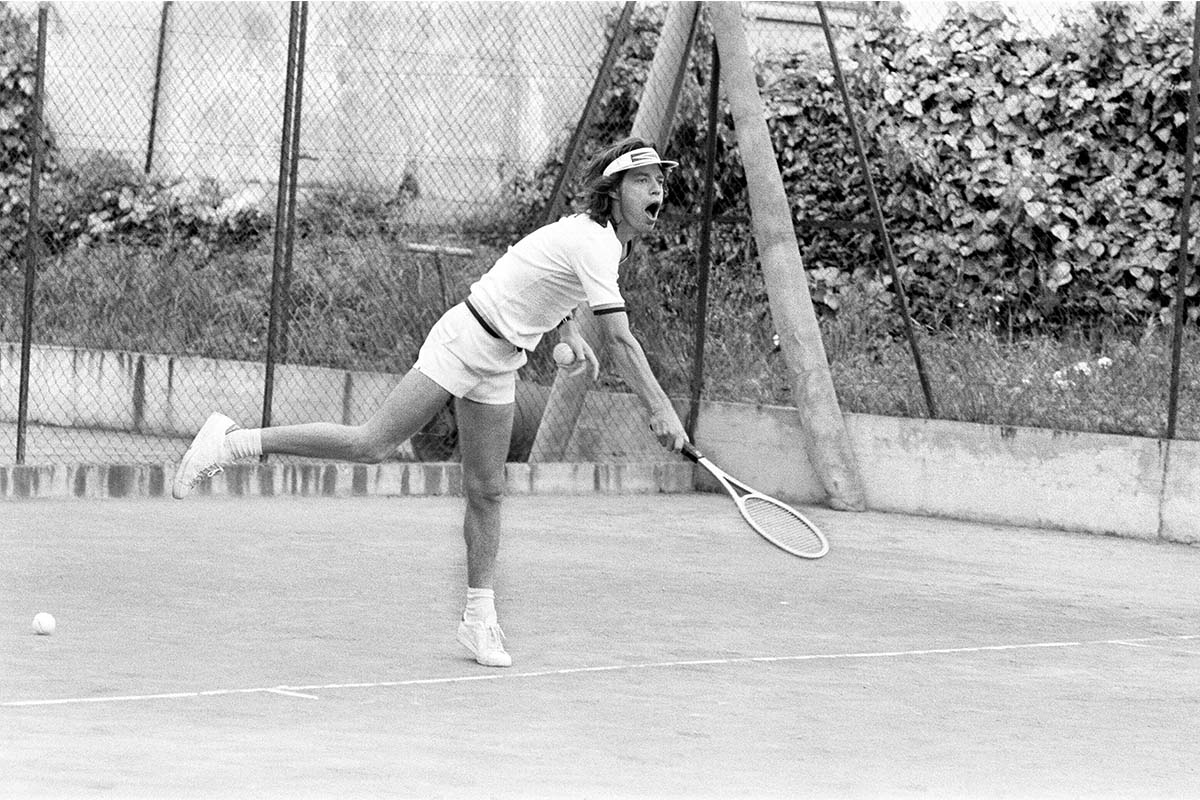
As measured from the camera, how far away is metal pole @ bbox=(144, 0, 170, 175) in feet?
57.3

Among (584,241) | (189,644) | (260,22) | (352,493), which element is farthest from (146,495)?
(260,22)

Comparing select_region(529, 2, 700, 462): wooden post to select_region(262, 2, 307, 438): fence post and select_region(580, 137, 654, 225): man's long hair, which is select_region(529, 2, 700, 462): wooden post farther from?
select_region(580, 137, 654, 225): man's long hair

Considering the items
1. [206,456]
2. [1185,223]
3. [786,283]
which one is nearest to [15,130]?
[786,283]

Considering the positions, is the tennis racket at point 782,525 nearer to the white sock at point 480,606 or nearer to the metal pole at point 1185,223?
the white sock at point 480,606

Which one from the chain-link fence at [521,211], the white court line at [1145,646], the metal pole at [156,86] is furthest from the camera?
the metal pole at [156,86]

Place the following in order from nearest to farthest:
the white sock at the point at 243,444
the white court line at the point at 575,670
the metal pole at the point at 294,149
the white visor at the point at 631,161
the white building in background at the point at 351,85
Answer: the white court line at the point at 575,670, the white visor at the point at 631,161, the white sock at the point at 243,444, the metal pole at the point at 294,149, the white building in background at the point at 351,85

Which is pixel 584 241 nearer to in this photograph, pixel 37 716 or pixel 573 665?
pixel 573 665

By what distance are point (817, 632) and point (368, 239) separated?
8.18m

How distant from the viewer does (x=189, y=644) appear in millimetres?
7078

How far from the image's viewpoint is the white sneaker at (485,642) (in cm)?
686

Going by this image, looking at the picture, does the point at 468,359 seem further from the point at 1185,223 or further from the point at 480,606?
the point at 1185,223

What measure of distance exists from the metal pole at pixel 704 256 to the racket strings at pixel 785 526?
16.9ft

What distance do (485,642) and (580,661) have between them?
0.42 metres

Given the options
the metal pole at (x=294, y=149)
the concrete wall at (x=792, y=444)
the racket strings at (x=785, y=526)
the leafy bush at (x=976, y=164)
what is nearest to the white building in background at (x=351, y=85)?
the leafy bush at (x=976, y=164)
